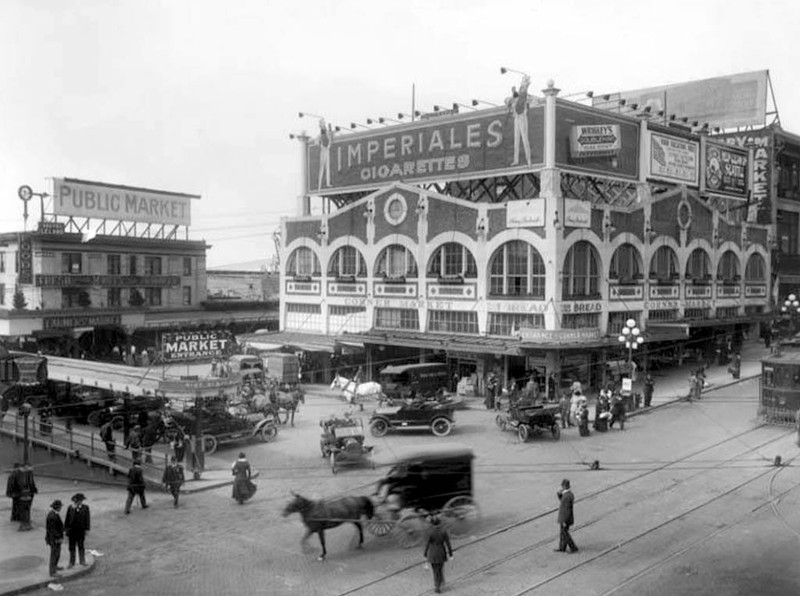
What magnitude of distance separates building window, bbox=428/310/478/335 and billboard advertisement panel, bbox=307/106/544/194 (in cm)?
841

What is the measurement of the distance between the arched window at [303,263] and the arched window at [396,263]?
6085 millimetres

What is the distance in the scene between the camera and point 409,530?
778 inches

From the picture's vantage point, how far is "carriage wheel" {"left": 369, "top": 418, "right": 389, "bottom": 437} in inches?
1259

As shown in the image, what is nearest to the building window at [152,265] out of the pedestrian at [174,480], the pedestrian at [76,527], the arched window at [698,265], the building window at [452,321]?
the building window at [452,321]

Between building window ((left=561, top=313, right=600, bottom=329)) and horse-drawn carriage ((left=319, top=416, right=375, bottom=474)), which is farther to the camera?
building window ((left=561, top=313, right=600, bottom=329))

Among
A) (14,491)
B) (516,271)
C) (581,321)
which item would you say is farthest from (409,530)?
(581,321)

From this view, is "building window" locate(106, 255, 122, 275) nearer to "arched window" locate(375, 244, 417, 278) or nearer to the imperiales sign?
"arched window" locate(375, 244, 417, 278)

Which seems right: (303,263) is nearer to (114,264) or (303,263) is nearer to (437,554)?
(114,264)

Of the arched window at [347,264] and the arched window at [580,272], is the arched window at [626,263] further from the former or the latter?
the arched window at [347,264]

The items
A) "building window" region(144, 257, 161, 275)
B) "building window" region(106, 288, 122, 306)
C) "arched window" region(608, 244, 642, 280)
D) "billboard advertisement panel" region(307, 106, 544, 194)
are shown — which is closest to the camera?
"billboard advertisement panel" region(307, 106, 544, 194)

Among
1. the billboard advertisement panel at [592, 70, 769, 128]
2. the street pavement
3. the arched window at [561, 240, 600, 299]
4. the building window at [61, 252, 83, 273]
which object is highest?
the billboard advertisement panel at [592, 70, 769, 128]

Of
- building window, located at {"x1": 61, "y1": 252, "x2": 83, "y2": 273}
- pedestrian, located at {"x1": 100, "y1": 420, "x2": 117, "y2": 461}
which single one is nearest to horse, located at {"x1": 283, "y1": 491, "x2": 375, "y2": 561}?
pedestrian, located at {"x1": 100, "y1": 420, "x2": 117, "y2": 461}

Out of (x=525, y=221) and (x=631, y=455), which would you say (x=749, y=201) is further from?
(x=631, y=455)

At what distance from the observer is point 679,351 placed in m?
52.7
